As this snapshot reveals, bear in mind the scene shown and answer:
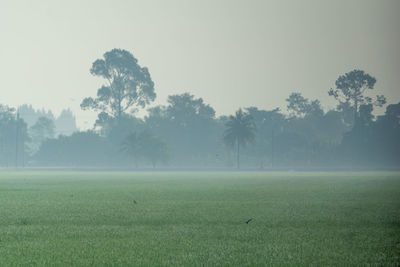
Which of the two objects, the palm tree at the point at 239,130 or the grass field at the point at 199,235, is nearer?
the grass field at the point at 199,235

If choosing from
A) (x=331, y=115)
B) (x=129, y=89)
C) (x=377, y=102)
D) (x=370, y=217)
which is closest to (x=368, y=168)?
(x=377, y=102)

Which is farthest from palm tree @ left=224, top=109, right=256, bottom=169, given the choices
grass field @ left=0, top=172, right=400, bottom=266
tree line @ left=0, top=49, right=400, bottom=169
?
grass field @ left=0, top=172, right=400, bottom=266

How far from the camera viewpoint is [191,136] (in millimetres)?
131625

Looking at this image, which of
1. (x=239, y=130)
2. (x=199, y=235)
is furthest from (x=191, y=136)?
(x=199, y=235)

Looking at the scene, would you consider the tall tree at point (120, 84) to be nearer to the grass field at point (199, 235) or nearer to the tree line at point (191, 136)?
the tree line at point (191, 136)

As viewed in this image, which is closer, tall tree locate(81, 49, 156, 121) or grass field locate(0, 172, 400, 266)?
grass field locate(0, 172, 400, 266)

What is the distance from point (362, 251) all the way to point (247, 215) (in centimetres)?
545

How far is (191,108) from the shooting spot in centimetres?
13562

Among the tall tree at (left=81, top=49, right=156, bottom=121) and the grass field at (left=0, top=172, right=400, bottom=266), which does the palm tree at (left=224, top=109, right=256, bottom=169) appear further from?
the grass field at (left=0, top=172, right=400, bottom=266)

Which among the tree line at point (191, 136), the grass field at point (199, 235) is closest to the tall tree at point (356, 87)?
the tree line at point (191, 136)

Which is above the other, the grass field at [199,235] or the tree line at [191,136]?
the tree line at [191,136]

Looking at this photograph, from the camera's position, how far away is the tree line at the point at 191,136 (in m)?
118

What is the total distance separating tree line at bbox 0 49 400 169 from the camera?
118 m

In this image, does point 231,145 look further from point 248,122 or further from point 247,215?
point 247,215
